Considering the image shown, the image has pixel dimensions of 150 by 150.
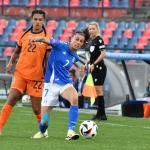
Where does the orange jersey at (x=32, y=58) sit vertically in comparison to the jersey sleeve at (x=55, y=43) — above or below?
below

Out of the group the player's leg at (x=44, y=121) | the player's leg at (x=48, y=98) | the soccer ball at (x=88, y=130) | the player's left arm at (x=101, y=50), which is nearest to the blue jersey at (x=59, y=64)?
the player's leg at (x=48, y=98)

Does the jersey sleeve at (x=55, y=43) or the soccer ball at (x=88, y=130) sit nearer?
the jersey sleeve at (x=55, y=43)

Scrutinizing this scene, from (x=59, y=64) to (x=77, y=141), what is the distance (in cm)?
117

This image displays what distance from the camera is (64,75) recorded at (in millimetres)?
10969

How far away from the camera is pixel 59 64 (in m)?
11.0

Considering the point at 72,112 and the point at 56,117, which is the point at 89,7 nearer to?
the point at 56,117

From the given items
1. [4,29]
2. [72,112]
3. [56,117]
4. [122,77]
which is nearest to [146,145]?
[72,112]

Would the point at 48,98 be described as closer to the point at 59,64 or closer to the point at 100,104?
the point at 59,64

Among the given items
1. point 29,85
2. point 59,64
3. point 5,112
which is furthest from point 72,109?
point 5,112

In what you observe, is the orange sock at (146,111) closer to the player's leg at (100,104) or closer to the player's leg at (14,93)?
the player's leg at (100,104)

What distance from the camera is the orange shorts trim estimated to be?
1130 centimetres

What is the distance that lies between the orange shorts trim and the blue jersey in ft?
1.16

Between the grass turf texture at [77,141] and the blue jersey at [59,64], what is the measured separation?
2.94ft

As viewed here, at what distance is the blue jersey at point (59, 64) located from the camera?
10.9 meters
